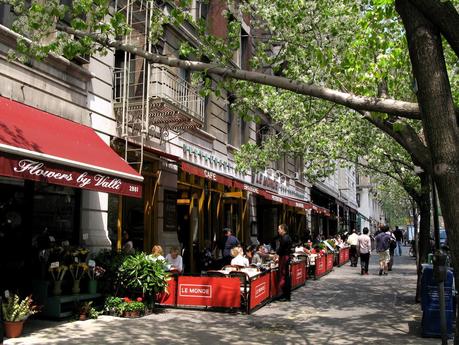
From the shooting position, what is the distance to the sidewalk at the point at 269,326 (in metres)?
8.16

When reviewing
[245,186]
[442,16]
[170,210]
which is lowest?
[170,210]

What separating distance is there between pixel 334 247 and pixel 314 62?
14735 millimetres

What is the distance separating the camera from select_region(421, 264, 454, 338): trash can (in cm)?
865

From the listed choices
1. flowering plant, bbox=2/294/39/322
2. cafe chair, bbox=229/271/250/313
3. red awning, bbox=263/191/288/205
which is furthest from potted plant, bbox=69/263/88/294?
red awning, bbox=263/191/288/205

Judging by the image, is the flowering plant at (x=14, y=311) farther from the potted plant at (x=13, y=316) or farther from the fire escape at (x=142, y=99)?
the fire escape at (x=142, y=99)

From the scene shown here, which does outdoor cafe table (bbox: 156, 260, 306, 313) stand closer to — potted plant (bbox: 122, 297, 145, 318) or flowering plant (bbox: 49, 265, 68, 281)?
potted plant (bbox: 122, 297, 145, 318)

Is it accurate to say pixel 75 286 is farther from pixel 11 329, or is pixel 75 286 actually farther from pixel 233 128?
pixel 233 128

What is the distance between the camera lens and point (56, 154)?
8.30 m

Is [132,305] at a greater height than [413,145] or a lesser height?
lesser

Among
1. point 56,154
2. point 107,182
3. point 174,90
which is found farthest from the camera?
point 174,90

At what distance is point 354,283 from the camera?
1711 cm

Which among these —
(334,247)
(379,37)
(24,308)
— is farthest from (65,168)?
(334,247)

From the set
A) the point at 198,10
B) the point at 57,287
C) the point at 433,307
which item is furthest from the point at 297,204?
the point at 57,287

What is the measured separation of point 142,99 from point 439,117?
9.48 metres
